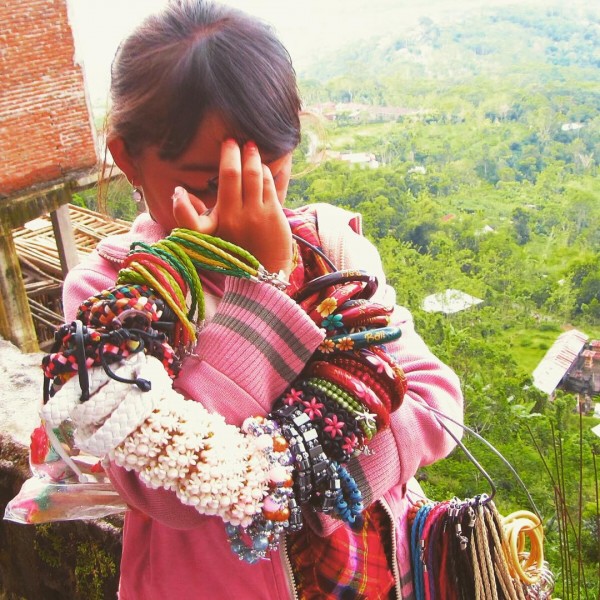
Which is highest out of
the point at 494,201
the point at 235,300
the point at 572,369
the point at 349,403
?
the point at 235,300

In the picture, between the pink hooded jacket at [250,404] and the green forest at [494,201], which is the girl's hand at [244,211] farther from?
the green forest at [494,201]

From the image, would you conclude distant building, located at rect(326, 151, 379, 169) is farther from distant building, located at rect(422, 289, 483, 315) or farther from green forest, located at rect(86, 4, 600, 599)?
distant building, located at rect(422, 289, 483, 315)

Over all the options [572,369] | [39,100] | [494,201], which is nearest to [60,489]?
[39,100]

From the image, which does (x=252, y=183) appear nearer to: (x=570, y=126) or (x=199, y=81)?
(x=199, y=81)

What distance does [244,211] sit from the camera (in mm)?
797

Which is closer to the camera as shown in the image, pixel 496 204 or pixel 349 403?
pixel 349 403

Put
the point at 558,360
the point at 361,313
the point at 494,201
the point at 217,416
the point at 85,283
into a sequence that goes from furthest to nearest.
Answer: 1. the point at 494,201
2. the point at 558,360
3. the point at 85,283
4. the point at 361,313
5. the point at 217,416

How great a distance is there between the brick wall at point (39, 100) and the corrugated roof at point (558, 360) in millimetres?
6070

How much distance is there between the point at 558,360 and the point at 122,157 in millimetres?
10148

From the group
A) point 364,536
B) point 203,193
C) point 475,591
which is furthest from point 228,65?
point 475,591

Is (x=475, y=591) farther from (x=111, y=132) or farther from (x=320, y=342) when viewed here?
(x=111, y=132)

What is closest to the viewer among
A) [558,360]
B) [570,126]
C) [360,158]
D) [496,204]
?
[558,360]

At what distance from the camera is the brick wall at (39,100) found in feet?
17.4

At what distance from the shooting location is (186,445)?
68 centimetres
